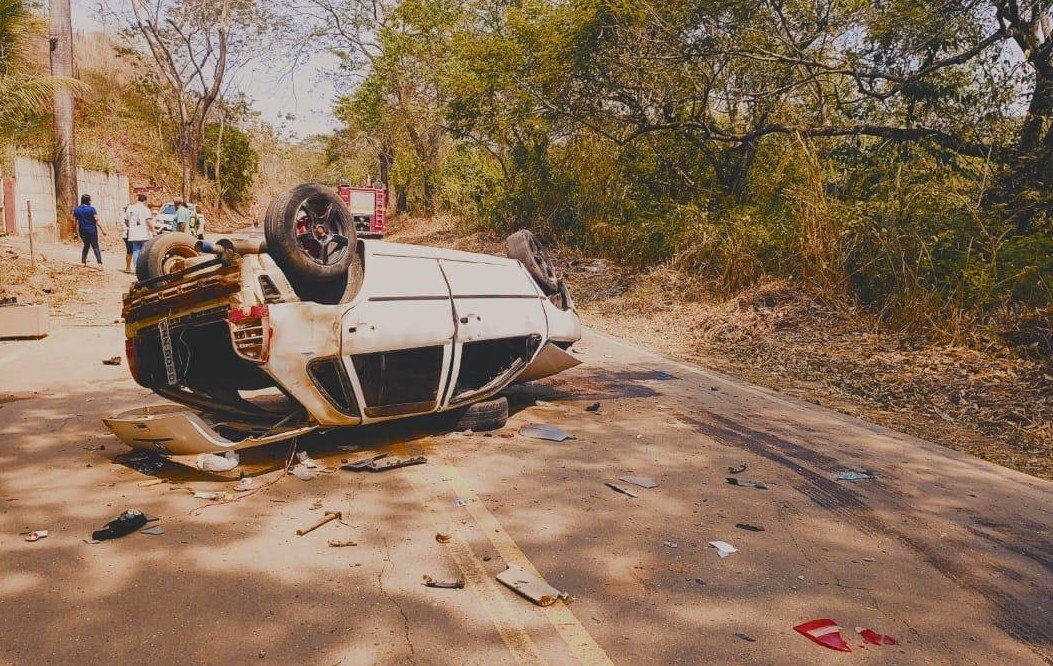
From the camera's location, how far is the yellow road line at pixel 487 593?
10.4 feet

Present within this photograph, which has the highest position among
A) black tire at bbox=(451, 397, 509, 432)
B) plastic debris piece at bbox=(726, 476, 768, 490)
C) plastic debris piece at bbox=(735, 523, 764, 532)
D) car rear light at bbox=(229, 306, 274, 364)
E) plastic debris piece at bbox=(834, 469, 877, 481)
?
car rear light at bbox=(229, 306, 274, 364)

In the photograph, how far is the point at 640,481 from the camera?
5348 millimetres

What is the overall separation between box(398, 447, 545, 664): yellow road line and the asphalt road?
0.02m

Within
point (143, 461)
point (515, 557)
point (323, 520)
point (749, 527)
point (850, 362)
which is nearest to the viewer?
point (515, 557)

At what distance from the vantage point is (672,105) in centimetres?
1688

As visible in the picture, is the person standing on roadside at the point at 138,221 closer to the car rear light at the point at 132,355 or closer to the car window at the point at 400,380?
the car rear light at the point at 132,355

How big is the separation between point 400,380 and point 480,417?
3.12 feet

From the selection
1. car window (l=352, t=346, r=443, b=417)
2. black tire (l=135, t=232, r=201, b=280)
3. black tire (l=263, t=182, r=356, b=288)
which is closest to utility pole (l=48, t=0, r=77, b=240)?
black tire (l=135, t=232, r=201, b=280)

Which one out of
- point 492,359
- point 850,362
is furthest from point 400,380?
point 850,362

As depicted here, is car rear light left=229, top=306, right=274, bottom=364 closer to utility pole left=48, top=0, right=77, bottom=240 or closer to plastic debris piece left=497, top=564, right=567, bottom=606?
plastic debris piece left=497, top=564, right=567, bottom=606

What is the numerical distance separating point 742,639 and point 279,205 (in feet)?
12.4

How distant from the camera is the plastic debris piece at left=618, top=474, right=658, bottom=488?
527 centimetres

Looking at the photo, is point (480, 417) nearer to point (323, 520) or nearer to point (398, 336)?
point (398, 336)

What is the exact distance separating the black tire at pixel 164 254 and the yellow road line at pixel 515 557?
8.10ft
